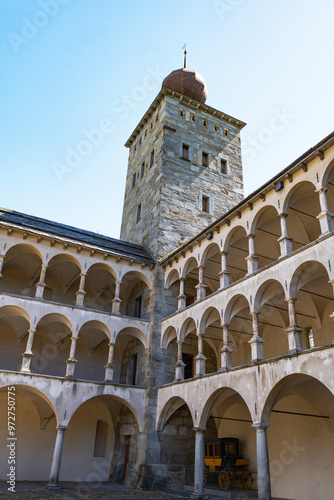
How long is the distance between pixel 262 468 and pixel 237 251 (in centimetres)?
888

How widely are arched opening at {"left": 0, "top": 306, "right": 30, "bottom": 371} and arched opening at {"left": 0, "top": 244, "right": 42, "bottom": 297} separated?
5.84 feet

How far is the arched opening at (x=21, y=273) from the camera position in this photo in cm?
1962

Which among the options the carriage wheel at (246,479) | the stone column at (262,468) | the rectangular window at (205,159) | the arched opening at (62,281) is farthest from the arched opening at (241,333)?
the rectangular window at (205,159)

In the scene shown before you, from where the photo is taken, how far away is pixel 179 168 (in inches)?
925

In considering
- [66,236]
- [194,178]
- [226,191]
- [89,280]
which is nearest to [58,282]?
[89,280]

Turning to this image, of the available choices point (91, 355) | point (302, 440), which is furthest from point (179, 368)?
point (91, 355)

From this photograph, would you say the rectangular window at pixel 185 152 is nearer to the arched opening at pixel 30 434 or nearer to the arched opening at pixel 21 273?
the arched opening at pixel 21 273

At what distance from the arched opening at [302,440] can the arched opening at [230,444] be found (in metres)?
1.30

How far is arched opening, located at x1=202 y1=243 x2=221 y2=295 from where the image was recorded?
17516 mm

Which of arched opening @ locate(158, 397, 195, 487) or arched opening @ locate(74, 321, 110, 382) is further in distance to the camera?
arched opening @ locate(74, 321, 110, 382)

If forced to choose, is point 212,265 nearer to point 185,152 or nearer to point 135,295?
point 135,295

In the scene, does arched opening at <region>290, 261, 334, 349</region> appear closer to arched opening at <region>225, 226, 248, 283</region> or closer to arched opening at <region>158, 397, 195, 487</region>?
arched opening at <region>225, 226, 248, 283</region>

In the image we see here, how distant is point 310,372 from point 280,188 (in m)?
5.92

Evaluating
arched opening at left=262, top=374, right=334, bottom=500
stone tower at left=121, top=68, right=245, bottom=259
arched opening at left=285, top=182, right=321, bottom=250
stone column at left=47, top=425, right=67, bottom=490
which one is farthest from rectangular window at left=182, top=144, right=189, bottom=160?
stone column at left=47, top=425, right=67, bottom=490
